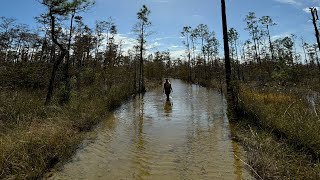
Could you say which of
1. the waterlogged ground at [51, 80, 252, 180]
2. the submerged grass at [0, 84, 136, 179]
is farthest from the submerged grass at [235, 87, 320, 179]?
the submerged grass at [0, 84, 136, 179]

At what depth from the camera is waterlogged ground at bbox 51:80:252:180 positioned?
627 cm

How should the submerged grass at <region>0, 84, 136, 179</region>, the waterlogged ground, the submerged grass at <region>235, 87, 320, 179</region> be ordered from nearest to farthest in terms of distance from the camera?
the submerged grass at <region>235, 87, 320, 179</region> → the submerged grass at <region>0, 84, 136, 179</region> → the waterlogged ground

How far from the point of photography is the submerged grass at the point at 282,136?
5.78 metres

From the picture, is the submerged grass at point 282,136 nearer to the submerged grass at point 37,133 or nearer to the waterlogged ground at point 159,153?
the waterlogged ground at point 159,153

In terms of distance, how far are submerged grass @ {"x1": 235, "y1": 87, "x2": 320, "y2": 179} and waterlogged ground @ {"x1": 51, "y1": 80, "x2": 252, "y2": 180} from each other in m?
0.53

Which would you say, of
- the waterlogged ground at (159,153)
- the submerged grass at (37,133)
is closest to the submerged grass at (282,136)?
the waterlogged ground at (159,153)

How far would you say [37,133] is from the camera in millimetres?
7395

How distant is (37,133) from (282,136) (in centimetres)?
678

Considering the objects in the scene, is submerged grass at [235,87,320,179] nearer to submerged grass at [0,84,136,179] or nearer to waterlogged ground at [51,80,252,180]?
waterlogged ground at [51,80,252,180]

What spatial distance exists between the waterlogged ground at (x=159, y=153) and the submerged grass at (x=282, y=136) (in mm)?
528

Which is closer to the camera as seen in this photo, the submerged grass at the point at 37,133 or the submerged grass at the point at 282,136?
the submerged grass at the point at 282,136

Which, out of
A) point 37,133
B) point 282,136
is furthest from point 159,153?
point 282,136

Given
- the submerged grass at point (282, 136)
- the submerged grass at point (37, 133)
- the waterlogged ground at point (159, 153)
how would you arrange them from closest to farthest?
the submerged grass at point (282, 136) → the submerged grass at point (37, 133) → the waterlogged ground at point (159, 153)

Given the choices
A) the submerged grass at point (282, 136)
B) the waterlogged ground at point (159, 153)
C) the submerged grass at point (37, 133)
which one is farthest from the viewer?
the waterlogged ground at point (159, 153)
